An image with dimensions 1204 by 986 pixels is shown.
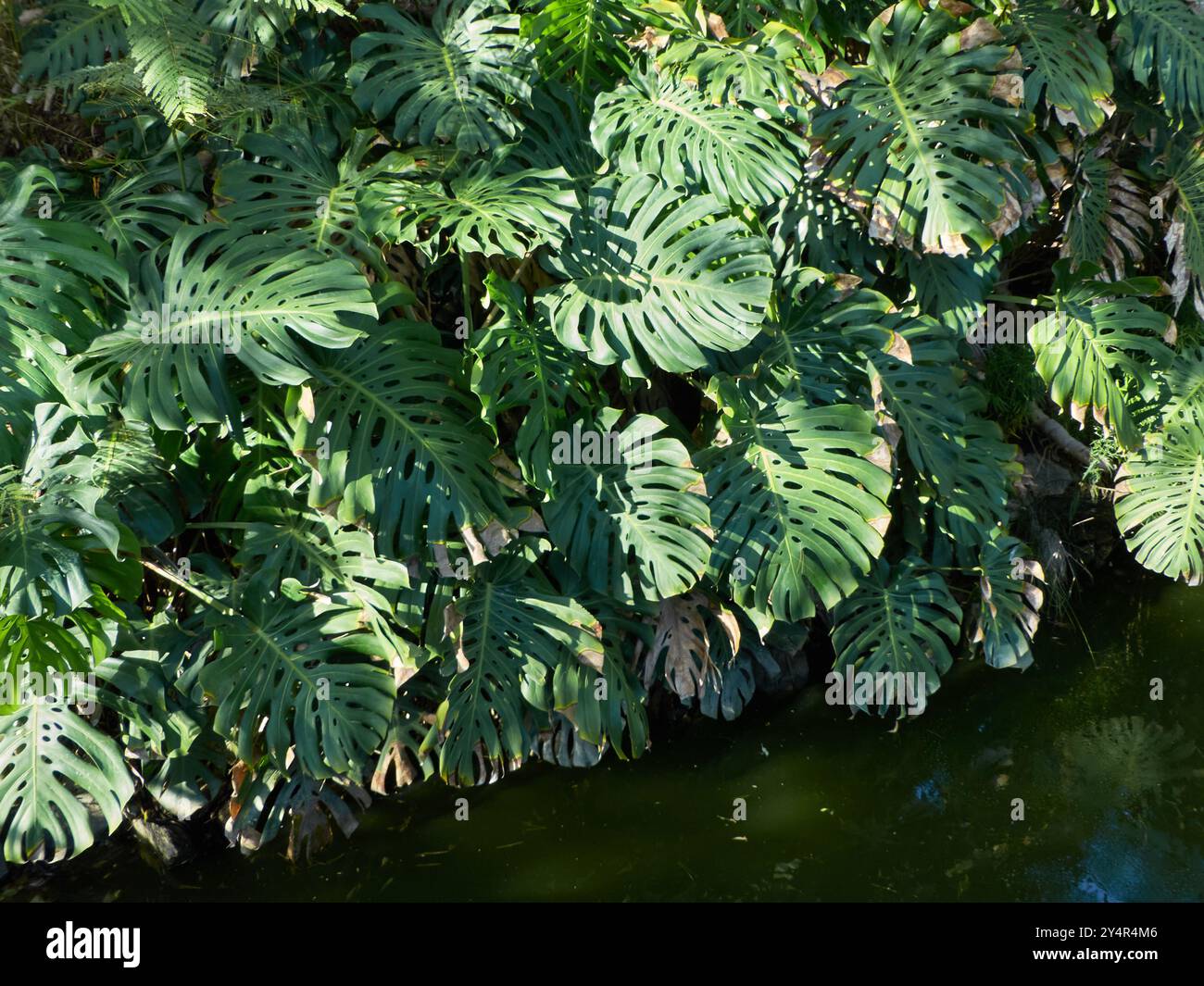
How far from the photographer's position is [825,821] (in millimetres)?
3199

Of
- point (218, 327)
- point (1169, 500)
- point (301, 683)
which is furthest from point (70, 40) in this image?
point (1169, 500)

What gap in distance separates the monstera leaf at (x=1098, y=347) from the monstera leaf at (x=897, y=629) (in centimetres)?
64

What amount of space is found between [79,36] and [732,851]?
285 centimetres

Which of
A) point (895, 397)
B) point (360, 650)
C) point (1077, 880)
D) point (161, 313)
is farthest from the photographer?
point (895, 397)

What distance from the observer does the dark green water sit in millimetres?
3012

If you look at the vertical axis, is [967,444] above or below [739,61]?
below

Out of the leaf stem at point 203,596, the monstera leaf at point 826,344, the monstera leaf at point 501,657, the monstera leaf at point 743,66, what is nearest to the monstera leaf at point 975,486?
the monstera leaf at point 826,344

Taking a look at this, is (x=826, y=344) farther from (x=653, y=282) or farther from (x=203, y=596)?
(x=203, y=596)

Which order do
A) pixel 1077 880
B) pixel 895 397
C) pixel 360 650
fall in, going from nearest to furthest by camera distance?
pixel 360 650
pixel 1077 880
pixel 895 397

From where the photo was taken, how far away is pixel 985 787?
10.8ft

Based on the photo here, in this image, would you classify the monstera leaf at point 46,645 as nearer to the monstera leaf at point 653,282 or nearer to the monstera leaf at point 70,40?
the monstera leaf at point 653,282

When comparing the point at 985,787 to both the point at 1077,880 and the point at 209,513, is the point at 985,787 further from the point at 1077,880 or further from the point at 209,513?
the point at 209,513

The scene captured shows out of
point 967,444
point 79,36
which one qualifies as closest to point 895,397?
point 967,444

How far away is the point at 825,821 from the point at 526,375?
1.46m
